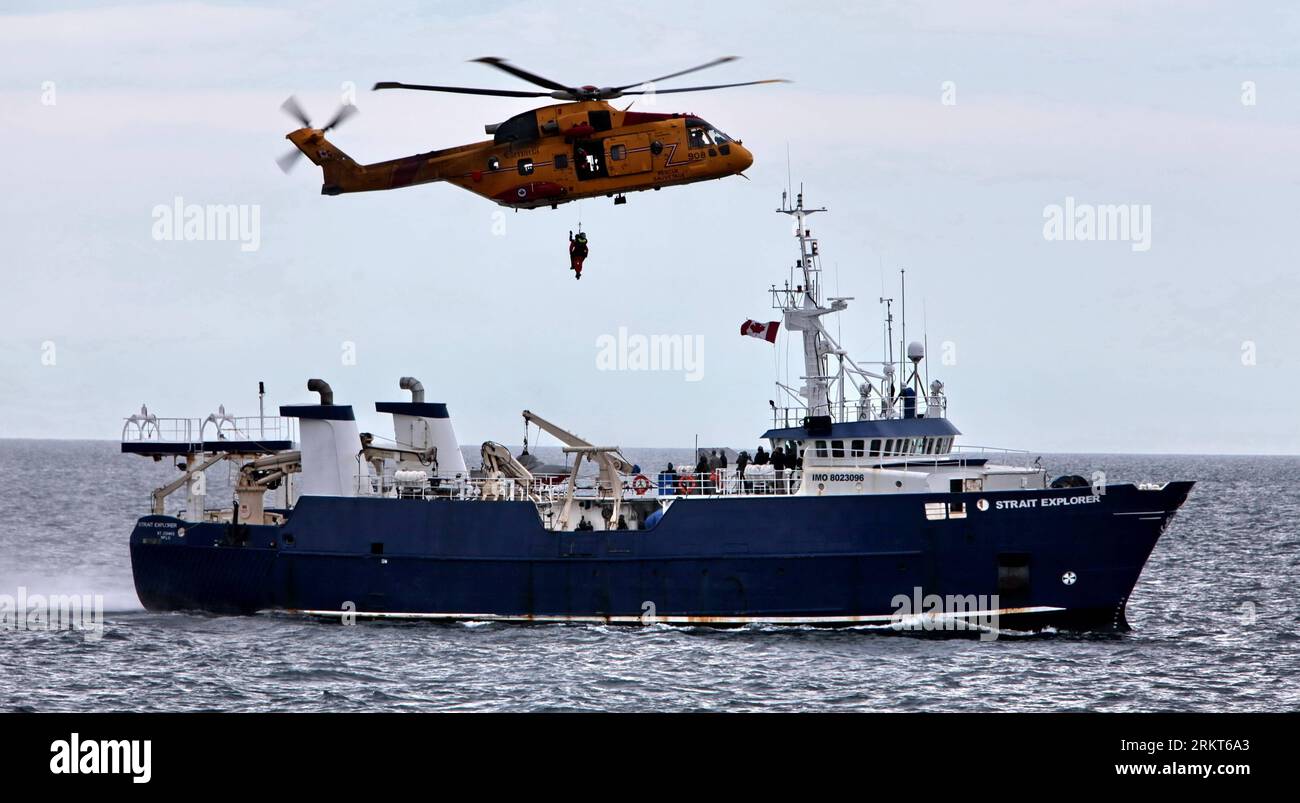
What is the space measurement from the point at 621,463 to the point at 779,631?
19.6ft

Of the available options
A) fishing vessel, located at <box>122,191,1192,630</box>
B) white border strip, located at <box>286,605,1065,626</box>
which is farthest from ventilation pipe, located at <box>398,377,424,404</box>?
white border strip, located at <box>286,605,1065,626</box>

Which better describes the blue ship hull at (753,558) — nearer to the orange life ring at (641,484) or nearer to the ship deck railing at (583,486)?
the ship deck railing at (583,486)

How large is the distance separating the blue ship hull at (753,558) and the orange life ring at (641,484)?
0.88m

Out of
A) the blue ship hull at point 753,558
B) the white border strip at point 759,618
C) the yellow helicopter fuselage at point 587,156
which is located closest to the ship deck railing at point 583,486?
the blue ship hull at point 753,558

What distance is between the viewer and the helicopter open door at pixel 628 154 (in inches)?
1415

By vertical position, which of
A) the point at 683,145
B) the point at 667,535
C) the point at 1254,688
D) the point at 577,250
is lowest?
the point at 1254,688

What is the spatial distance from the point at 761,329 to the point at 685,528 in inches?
209

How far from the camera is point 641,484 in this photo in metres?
35.1

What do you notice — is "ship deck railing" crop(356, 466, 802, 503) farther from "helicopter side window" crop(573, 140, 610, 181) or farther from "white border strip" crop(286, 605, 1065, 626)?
"helicopter side window" crop(573, 140, 610, 181)

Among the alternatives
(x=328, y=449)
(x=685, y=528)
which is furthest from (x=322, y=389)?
(x=685, y=528)

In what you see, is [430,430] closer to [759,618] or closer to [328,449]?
[328,449]

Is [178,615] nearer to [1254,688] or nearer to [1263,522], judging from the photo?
[1254,688]

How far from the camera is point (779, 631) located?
3394cm
